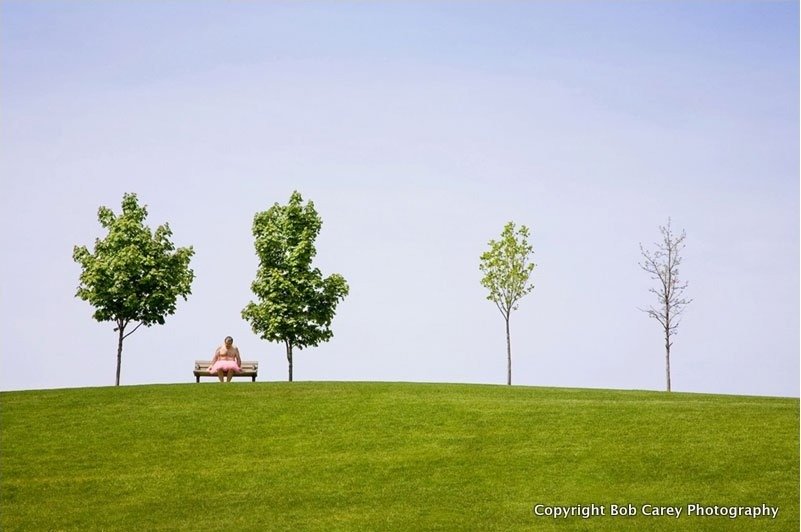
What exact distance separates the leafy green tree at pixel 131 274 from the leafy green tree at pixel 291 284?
4419mm

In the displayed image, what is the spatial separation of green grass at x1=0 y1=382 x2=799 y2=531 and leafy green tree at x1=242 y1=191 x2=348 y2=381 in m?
18.8

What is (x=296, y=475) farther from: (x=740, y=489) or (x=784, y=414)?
(x=784, y=414)

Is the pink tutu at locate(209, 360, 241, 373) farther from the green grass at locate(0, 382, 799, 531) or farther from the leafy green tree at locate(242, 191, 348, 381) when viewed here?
the leafy green tree at locate(242, 191, 348, 381)

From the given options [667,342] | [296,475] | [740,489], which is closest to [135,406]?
[296,475]

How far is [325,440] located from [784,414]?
642 inches

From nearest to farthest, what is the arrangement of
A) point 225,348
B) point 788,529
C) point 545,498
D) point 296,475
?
point 788,529, point 545,498, point 296,475, point 225,348

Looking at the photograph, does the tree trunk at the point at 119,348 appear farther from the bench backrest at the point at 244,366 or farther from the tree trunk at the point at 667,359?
the tree trunk at the point at 667,359

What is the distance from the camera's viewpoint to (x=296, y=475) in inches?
1073

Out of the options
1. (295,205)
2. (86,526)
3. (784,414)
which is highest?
(295,205)

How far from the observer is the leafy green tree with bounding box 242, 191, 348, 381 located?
56219mm

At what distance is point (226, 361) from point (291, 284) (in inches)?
586

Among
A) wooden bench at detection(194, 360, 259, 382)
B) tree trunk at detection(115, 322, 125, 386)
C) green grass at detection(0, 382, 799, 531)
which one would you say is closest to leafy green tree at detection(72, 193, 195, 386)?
tree trunk at detection(115, 322, 125, 386)

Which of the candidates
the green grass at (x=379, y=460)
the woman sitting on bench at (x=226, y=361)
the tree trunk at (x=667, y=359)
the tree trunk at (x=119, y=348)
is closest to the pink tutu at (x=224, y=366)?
the woman sitting on bench at (x=226, y=361)

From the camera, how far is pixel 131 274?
53875mm
